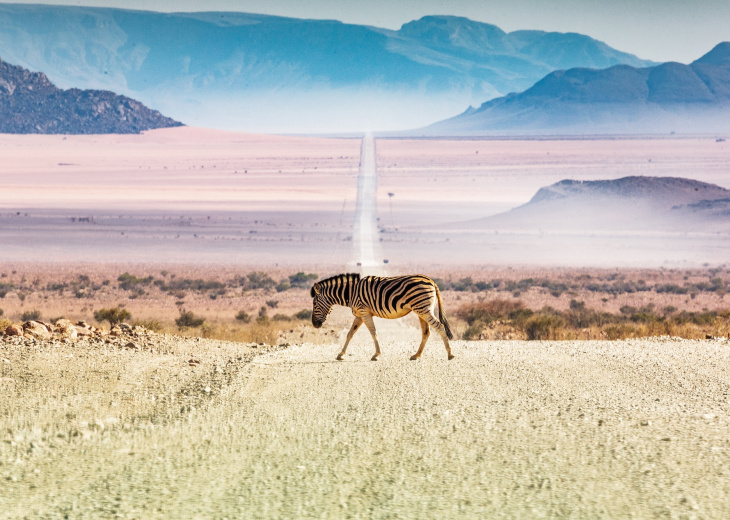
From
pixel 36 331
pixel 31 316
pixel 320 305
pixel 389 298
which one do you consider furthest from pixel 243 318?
pixel 389 298

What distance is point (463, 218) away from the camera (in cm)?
9169

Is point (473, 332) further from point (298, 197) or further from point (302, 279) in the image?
point (298, 197)

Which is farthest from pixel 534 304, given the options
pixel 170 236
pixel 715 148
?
pixel 715 148

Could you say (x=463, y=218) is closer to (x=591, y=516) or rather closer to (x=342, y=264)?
(x=342, y=264)

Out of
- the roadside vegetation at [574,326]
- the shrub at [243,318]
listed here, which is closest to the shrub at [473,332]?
the roadside vegetation at [574,326]

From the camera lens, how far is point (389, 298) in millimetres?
11906

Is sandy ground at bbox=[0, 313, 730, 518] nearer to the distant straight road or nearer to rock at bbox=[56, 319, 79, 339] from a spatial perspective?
rock at bbox=[56, 319, 79, 339]

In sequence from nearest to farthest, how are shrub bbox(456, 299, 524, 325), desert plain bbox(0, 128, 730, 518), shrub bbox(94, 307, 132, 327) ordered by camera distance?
desert plain bbox(0, 128, 730, 518), shrub bbox(94, 307, 132, 327), shrub bbox(456, 299, 524, 325)

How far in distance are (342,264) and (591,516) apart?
44.0 metres

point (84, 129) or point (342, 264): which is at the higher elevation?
point (84, 129)

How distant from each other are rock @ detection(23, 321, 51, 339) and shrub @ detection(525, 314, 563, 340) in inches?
380

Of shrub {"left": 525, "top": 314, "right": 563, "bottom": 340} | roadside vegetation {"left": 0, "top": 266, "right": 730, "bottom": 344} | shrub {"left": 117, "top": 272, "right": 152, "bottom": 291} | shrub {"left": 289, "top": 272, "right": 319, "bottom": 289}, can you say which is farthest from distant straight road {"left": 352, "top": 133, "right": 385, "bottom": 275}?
shrub {"left": 525, "top": 314, "right": 563, "bottom": 340}

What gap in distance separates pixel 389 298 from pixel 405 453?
4.38 metres

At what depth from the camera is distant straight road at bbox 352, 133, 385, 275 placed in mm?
48844
